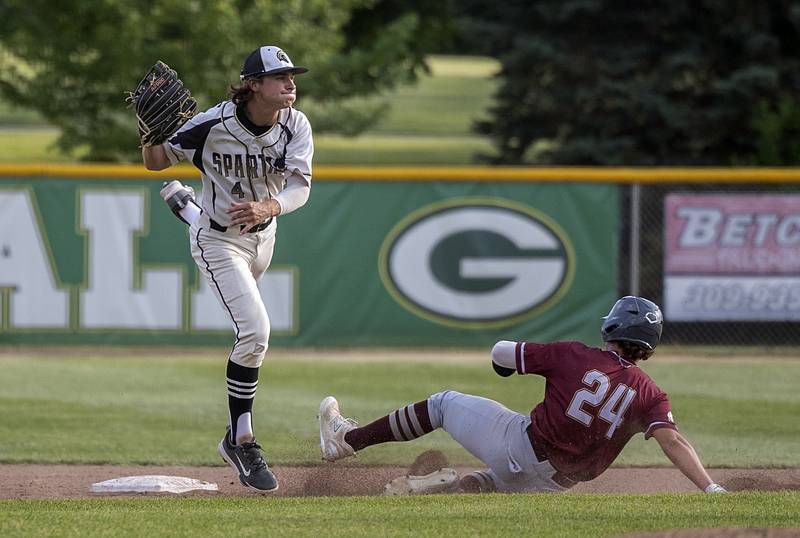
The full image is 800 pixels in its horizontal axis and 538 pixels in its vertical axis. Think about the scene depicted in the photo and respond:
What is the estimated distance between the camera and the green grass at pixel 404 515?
5121 mm

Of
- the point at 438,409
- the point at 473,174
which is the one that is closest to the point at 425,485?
the point at 438,409

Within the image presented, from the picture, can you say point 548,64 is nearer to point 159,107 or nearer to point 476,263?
point 476,263

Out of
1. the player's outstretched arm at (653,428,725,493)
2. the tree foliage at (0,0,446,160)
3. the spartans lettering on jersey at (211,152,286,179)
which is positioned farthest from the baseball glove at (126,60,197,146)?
the tree foliage at (0,0,446,160)

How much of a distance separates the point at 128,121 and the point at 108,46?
5.41 ft

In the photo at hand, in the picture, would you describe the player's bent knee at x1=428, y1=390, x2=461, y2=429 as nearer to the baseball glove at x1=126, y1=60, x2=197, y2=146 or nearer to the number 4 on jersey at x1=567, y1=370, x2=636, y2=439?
the number 4 on jersey at x1=567, y1=370, x2=636, y2=439

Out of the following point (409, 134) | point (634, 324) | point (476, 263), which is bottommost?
point (409, 134)

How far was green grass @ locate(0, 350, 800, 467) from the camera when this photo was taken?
805 cm

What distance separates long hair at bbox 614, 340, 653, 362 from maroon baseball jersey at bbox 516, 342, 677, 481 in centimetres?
5

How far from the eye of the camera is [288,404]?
10.2 m

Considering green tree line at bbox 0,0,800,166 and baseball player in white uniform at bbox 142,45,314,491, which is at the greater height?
baseball player in white uniform at bbox 142,45,314,491

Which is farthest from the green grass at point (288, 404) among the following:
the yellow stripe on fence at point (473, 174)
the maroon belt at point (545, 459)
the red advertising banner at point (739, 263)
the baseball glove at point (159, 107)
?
the baseball glove at point (159, 107)

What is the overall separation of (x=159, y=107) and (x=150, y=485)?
6.21ft

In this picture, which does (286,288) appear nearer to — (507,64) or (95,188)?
(95,188)

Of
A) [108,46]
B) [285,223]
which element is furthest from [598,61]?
[108,46]
